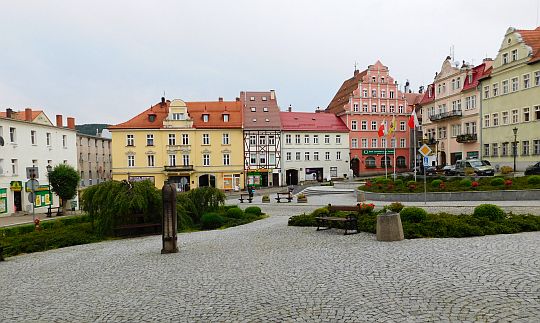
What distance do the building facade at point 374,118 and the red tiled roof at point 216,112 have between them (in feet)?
55.7

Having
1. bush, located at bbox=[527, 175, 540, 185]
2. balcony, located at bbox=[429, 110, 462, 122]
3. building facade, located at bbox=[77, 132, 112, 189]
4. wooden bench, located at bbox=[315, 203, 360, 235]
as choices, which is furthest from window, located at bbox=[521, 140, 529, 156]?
building facade, located at bbox=[77, 132, 112, 189]

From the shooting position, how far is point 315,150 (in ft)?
207

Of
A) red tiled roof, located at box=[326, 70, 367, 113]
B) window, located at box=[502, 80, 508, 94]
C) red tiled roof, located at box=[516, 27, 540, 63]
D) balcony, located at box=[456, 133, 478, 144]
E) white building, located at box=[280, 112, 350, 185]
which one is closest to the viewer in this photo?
red tiled roof, located at box=[516, 27, 540, 63]

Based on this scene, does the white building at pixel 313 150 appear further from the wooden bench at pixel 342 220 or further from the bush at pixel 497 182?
the wooden bench at pixel 342 220

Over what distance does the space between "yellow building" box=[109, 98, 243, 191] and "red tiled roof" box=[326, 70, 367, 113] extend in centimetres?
1795

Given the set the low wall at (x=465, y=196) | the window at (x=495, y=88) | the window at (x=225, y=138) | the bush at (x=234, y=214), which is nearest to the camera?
the bush at (x=234, y=214)

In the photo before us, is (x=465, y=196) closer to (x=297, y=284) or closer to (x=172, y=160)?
(x=297, y=284)

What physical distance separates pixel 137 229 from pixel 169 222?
7.27 metres

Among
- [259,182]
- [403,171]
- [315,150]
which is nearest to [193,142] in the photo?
[259,182]

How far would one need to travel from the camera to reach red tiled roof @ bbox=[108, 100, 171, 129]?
58.6m

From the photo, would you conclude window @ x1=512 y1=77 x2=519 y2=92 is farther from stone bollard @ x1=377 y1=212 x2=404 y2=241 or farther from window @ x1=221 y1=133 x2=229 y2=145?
stone bollard @ x1=377 y1=212 x2=404 y2=241

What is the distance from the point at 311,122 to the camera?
64.2 metres

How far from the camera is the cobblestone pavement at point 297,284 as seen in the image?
619 cm

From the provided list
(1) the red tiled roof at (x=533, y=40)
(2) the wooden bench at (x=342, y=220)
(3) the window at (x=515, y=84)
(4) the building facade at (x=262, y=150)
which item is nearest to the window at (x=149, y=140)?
(4) the building facade at (x=262, y=150)
